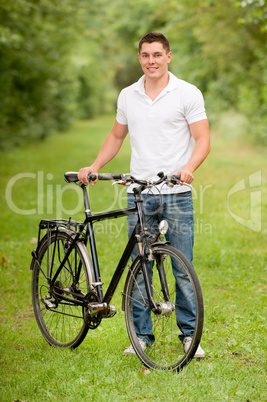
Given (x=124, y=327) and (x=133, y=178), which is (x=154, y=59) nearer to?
(x=133, y=178)

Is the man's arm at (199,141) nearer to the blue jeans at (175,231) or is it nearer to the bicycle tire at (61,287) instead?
the blue jeans at (175,231)

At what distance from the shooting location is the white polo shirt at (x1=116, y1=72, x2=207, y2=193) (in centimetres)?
390

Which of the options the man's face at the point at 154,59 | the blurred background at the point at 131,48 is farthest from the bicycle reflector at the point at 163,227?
the blurred background at the point at 131,48

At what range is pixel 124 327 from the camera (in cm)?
482

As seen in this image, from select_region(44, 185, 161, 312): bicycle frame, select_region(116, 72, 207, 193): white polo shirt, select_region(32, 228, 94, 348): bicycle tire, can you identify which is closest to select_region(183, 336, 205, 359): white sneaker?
select_region(44, 185, 161, 312): bicycle frame

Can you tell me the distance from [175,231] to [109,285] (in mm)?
627

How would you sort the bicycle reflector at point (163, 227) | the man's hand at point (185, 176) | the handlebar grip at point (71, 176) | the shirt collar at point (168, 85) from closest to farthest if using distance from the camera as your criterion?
1. the man's hand at point (185, 176)
2. the bicycle reflector at point (163, 227)
3. the shirt collar at point (168, 85)
4. the handlebar grip at point (71, 176)

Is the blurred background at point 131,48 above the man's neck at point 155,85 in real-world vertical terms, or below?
above

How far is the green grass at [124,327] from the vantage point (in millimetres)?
3670

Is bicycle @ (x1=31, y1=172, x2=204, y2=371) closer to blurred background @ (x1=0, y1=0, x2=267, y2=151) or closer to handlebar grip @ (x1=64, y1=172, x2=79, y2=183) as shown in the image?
handlebar grip @ (x1=64, y1=172, x2=79, y2=183)

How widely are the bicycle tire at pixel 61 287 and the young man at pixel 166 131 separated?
1.57 ft

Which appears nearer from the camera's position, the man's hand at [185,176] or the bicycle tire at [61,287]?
the man's hand at [185,176]

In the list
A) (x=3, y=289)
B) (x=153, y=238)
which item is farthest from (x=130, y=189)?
(x=3, y=289)

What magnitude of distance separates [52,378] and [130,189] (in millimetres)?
1456
